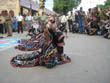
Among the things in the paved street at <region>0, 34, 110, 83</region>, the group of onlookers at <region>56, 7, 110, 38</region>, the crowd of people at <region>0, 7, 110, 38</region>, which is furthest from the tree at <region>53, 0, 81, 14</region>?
the paved street at <region>0, 34, 110, 83</region>

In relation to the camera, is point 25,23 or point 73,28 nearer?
point 73,28

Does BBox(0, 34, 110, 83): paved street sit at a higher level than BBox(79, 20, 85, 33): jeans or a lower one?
lower

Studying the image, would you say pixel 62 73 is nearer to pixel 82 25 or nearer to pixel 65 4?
pixel 82 25

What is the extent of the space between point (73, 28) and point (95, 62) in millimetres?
9108

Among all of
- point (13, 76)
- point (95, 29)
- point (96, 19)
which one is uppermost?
point (96, 19)

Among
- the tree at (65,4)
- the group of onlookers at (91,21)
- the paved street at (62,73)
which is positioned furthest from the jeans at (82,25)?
the tree at (65,4)

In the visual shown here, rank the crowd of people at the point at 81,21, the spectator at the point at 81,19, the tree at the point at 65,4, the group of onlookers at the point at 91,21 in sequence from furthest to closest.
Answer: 1. the tree at the point at 65,4
2. the spectator at the point at 81,19
3. the crowd of people at the point at 81,21
4. the group of onlookers at the point at 91,21

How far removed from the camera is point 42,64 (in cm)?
393

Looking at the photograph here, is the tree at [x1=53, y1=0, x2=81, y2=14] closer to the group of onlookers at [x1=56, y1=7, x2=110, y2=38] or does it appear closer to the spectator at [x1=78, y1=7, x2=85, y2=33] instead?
the group of onlookers at [x1=56, y1=7, x2=110, y2=38]

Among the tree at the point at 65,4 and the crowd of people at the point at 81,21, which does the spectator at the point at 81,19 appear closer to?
the crowd of people at the point at 81,21

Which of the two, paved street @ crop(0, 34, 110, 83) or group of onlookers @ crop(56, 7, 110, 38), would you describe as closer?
paved street @ crop(0, 34, 110, 83)

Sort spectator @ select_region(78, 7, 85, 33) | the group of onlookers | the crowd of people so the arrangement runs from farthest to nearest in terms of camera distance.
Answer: spectator @ select_region(78, 7, 85, 33) → the crowd of people → the group of onlookers

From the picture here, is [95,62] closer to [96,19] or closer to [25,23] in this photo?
[96,19]

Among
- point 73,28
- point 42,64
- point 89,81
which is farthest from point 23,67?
point 73,28
